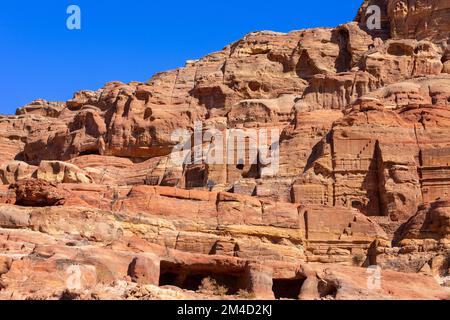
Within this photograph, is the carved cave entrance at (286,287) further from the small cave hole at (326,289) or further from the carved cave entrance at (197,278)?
the carved cave entrance at (197,278)

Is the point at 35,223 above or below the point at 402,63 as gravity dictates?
below

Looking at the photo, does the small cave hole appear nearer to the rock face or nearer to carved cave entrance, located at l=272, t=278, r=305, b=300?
the rock face

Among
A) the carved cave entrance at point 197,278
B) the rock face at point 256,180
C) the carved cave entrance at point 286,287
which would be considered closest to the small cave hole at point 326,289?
the rock face at point 256,180

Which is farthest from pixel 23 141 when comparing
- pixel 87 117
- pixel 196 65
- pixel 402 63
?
pixel 402 63

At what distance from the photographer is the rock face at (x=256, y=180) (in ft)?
96.0

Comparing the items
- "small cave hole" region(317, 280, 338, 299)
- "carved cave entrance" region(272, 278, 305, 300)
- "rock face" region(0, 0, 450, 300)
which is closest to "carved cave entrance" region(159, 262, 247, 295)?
"rock face" region(0, 0, 450, 300)

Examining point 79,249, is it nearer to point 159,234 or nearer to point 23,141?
point 159,234

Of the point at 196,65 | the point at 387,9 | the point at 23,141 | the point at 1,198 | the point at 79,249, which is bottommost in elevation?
the point at 79,249

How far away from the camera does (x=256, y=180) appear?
4738 cm

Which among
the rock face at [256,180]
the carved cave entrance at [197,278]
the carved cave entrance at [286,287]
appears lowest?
the carved cave entrance at [286,287]

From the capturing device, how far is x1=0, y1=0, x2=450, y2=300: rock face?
29250mm
